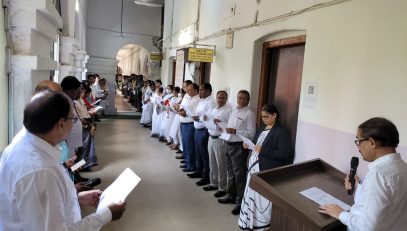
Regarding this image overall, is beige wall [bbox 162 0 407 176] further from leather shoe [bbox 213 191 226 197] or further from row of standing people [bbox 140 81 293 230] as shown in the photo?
leather shoe [bbox 213 191 226 197]

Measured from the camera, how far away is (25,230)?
44.8 inches

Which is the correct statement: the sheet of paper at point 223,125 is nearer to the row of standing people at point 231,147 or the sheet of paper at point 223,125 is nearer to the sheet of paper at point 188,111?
the row of standing people at point 231,147

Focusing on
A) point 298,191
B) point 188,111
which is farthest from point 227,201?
point 298,191

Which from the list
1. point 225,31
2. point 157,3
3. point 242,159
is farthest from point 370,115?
point 157,3

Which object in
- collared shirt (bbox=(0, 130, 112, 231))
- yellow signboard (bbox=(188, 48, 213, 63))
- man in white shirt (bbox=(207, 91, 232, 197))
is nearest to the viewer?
collared shirt (bbox=(0, 130, 112, 231))

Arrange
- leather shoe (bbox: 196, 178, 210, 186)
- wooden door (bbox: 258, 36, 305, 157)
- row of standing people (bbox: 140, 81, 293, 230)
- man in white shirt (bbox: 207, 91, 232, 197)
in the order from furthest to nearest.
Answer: leather shoe (bbox: 196, 178, 210, 186) < man in white shirt (bbox: 207, 91, 232, 197) < wooden door (bbox: 258, 36, 305, 157) < row of standing people (bbox: 140, 81, 293, 230)

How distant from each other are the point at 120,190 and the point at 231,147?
250cm

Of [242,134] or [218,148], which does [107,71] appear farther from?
[242,134]

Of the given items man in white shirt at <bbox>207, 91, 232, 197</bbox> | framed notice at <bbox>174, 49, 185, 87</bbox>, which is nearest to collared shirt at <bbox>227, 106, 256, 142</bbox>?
man in white shirt at <bbox>207, 91, 232, 197</bbox>

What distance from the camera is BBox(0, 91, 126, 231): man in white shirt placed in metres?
1.12

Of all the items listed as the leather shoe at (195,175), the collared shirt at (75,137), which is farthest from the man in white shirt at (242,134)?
the collared shirt at (75,137)

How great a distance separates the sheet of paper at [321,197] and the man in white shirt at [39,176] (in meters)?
1.32

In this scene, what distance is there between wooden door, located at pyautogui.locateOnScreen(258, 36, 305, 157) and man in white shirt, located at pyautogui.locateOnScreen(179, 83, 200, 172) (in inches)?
57.4

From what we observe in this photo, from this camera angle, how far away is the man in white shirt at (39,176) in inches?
43.9
